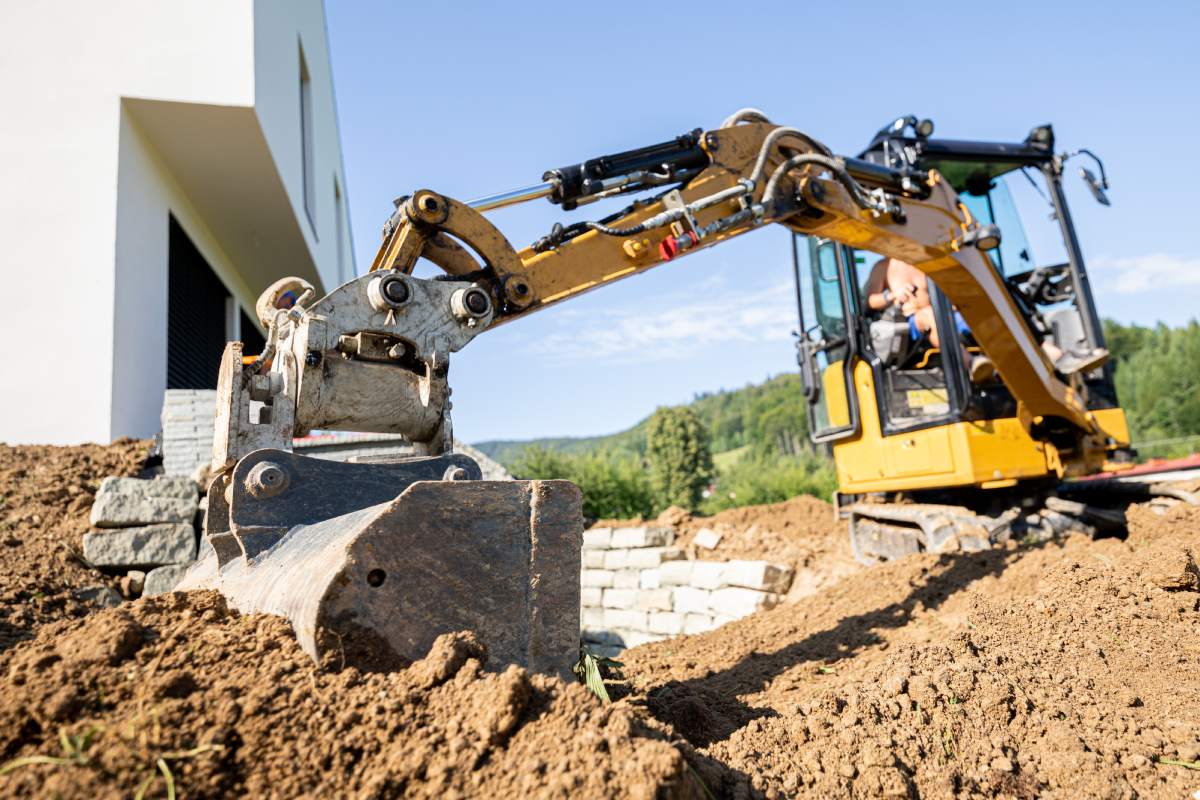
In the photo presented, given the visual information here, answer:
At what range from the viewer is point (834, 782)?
2.18 m

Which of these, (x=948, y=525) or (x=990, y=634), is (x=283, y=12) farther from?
(x=990, y=634)

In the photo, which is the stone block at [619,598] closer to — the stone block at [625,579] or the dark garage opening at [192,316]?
the stone block at [625,579]

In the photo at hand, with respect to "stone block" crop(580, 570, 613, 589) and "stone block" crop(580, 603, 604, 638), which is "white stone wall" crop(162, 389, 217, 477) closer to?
"stone block" crop(580, 570, 613, 589)

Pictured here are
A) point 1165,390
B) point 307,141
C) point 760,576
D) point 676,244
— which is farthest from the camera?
point 1165,390

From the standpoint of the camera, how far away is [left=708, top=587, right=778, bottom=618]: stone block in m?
7.23

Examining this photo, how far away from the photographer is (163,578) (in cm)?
545

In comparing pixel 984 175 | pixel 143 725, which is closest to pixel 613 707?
pixel 143 725

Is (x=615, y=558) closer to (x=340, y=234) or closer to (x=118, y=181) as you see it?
(x=118, y=181)

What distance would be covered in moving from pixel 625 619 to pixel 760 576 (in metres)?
2.00

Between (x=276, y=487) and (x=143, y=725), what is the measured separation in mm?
1116

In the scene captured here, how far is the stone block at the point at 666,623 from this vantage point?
26.4 ft

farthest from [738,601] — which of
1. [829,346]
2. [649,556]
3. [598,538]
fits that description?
[829,346]

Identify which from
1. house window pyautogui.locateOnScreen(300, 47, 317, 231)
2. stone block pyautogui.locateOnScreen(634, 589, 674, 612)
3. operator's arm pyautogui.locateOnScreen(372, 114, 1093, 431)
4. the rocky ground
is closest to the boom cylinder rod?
operator's arm pyautogui.locateOnScreen(372, 114, 1093, 431)

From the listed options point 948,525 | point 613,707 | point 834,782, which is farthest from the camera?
point 948,525
